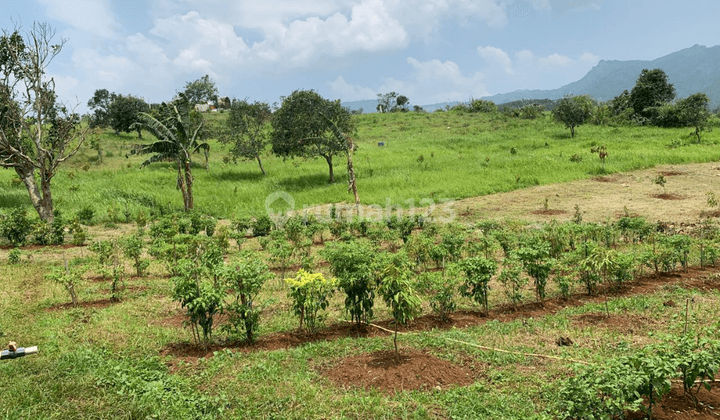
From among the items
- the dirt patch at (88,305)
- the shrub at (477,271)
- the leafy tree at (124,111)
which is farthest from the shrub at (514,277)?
the leafy tree at (124,111)

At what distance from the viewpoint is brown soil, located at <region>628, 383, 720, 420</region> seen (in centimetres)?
455

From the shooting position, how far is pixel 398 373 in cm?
617

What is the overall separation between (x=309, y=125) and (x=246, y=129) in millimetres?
6809

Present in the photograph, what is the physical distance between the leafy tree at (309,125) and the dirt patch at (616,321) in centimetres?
2143

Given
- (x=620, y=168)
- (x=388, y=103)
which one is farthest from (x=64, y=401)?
(x=388, y=103)

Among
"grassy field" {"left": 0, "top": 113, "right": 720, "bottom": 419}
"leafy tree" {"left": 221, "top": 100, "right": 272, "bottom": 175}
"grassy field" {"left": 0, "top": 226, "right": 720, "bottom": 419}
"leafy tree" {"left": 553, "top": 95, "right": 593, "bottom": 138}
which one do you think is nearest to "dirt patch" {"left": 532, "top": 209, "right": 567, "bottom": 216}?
"grassy field" {"left": 0, "top": 113, "right": 720, "bottom": 419}

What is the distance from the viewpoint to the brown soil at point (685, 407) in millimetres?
4547

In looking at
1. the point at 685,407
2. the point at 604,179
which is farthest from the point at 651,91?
the point at 685,407

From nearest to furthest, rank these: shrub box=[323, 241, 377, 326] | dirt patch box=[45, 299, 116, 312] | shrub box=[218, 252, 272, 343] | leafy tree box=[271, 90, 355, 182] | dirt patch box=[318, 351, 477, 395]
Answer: dirt patch box=[318, 351, 477, 395]
shrub box=[218, 252, 272, 343]
shrub box=[323, 241, 377, 326]
dirt patch box=[45, 299, 116, 312]
leafy tree box=[271, 90, 355, 182]

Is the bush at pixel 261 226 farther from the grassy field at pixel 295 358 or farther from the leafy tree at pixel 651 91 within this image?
the leafy tree at pixel 651 91

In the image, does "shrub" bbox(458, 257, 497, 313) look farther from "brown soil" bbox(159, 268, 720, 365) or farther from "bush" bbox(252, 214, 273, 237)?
"bush" bbox(252, 214, 273, 237)

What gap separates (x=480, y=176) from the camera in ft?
96.2

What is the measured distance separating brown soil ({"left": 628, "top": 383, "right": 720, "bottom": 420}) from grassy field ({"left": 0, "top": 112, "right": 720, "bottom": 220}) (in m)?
19.5

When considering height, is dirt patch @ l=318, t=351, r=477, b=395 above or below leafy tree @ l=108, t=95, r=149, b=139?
below
